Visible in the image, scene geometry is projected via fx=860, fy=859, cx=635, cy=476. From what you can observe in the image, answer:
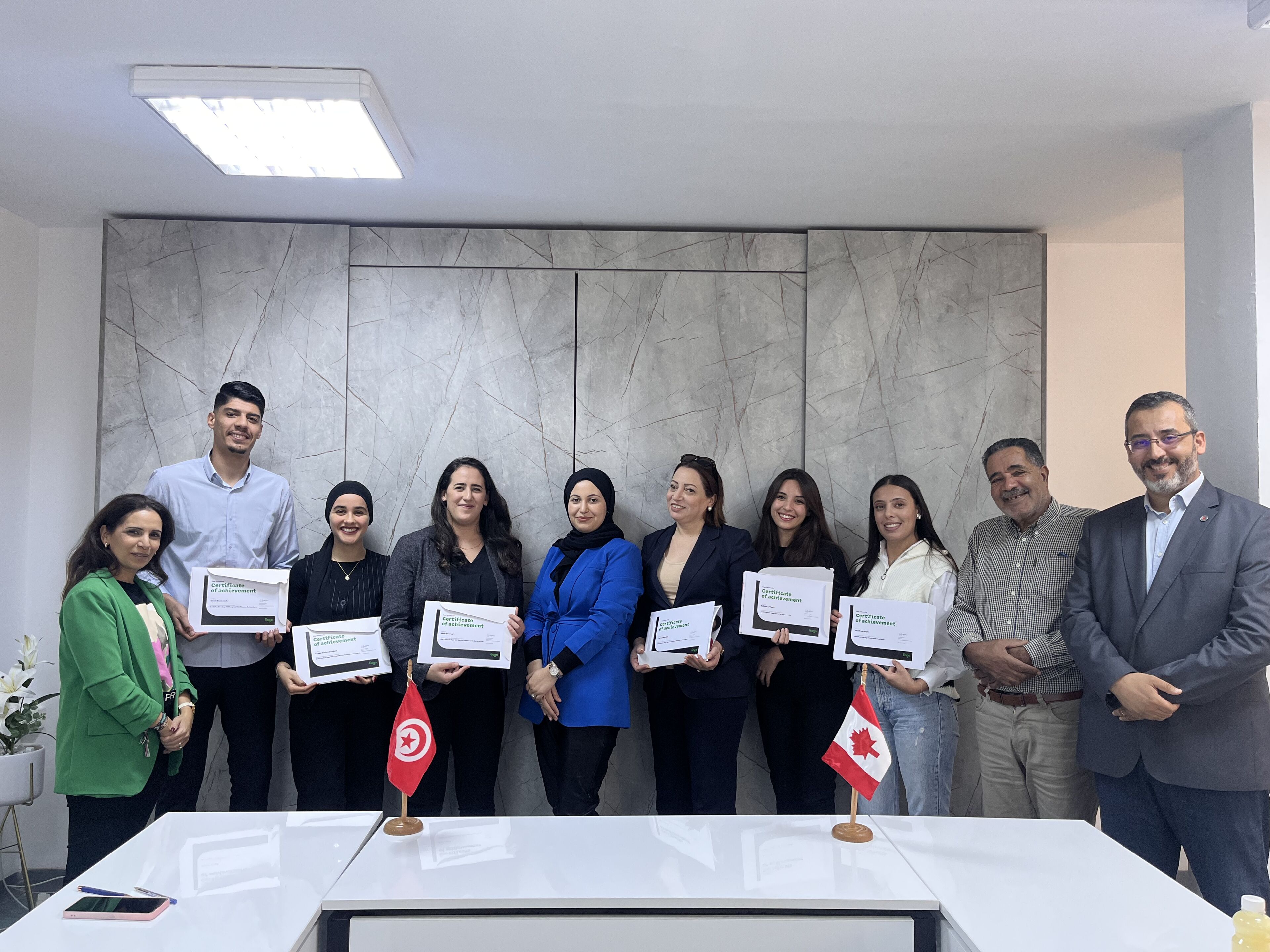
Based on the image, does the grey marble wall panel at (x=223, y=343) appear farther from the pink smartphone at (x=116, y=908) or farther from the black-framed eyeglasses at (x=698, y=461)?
the pink smartphone at (x=116, y=908)

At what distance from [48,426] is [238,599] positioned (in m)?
1.76

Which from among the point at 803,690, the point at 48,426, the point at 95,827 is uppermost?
the point at 48,426

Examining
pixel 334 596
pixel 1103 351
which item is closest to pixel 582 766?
pixel 334 596

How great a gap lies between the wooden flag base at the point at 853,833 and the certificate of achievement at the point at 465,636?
65.1 inches

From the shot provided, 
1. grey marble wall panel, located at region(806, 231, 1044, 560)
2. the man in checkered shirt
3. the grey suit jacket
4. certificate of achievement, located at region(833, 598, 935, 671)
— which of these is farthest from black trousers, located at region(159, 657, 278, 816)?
the grey suit jacket

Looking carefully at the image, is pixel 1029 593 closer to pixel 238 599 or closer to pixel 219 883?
pixel 219 883

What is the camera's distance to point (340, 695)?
3682 millimetres

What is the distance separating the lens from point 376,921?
6.02 feet

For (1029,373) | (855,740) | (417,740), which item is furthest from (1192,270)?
(417,740)

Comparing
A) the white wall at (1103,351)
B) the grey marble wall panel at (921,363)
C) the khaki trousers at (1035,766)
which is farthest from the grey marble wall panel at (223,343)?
the white wall at (1103,351)

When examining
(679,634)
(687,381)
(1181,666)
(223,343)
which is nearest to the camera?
(1181,666)

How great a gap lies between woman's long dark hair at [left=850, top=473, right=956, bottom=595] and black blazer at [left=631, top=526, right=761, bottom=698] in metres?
0.44

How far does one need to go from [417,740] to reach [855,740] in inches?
46.1

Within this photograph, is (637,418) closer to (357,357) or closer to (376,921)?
(357,357)
